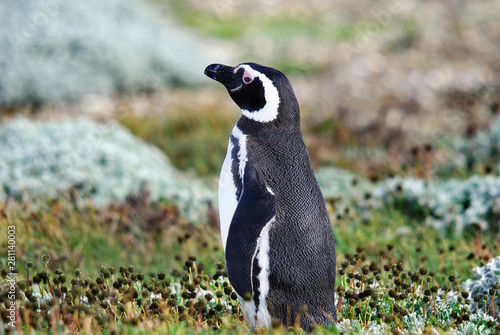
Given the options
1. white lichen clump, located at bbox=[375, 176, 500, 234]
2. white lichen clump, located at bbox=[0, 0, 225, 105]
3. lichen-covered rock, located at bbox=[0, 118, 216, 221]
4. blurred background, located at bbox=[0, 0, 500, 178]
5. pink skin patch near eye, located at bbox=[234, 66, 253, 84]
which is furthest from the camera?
white lichen clump, located at bbox=[0, 0, 225, 105]

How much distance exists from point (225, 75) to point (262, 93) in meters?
0.31

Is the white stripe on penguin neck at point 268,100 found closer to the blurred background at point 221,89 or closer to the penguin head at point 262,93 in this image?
the penguin head at point 262,93

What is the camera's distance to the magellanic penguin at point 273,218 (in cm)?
327

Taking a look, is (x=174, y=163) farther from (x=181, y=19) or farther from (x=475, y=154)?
(x=181, y=19)

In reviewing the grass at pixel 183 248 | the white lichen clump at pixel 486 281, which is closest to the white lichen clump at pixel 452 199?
the grass at pixel 183 248

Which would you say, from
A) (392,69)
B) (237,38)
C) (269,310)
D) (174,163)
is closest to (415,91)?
(392,69)

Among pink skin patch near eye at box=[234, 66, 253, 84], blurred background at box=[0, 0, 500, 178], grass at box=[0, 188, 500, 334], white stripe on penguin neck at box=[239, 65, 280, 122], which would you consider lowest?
grass at box=[0, 188, 500, 334]

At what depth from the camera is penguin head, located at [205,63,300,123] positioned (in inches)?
141

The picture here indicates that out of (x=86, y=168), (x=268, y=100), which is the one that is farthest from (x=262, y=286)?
(x=86, y=168)

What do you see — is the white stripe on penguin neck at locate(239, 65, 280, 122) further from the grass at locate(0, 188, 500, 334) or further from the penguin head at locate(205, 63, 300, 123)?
the grass at locate(0, 188, 500, 334)

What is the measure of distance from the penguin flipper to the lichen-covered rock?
3.56m

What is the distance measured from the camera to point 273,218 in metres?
3.29

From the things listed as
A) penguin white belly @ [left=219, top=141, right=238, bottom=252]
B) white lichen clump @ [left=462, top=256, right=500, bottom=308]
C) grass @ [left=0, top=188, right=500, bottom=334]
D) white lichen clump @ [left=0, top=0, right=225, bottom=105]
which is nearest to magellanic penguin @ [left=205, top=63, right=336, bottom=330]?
penguin white belly @ [left=219, top=141, right=238, bottom=252]

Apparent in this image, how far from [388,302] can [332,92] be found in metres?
9.68
